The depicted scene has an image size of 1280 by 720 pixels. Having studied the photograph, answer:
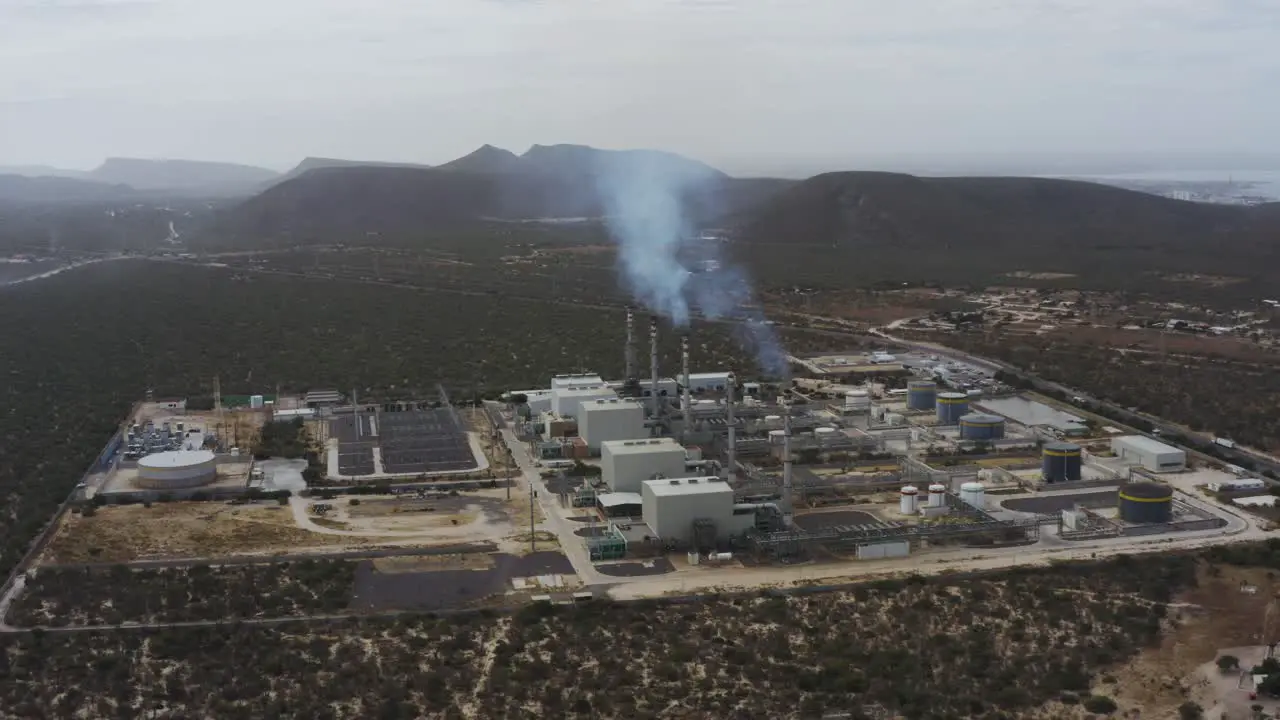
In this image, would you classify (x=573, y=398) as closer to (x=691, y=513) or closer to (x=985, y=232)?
(x=691, y=513)

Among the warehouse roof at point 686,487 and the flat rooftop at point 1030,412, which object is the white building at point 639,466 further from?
the flat rooftop at point 1030,412

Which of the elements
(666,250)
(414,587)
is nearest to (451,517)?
(414,587)

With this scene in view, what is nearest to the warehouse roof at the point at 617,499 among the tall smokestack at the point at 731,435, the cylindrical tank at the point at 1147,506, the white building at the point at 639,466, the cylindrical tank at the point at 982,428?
the white building at the point at 639,466

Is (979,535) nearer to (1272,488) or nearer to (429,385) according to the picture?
(1272,488)

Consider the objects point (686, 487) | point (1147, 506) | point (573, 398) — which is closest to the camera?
point (686, 487)

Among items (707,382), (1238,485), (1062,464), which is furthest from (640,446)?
(1238,485)

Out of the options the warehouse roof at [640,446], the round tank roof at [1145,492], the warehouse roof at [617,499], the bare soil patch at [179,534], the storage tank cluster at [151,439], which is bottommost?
the bare soil patch at [179,534]

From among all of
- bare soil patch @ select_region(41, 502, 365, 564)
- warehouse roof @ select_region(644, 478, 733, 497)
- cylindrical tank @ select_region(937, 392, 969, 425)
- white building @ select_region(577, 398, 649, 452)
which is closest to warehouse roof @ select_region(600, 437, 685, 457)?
warehouse roof @ select_region(644, 478, 733, 497)
